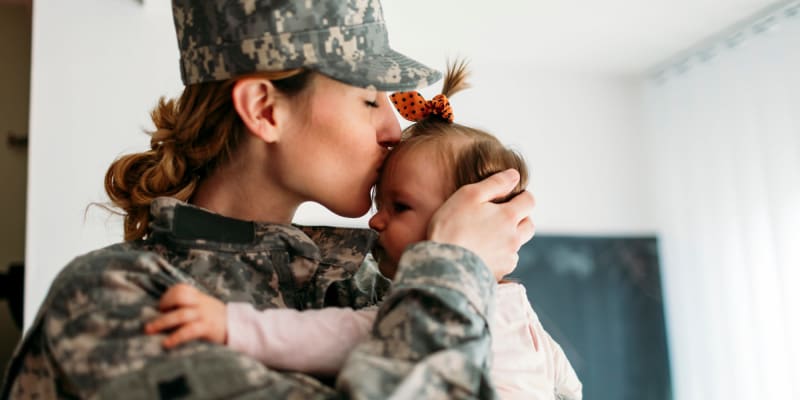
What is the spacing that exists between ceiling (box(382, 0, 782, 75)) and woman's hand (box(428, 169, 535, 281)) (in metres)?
1.94

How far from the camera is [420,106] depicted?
134cm

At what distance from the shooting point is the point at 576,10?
9.55ft

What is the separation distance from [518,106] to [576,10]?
72 centimetres

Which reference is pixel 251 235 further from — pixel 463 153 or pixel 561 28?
pixel 561 28

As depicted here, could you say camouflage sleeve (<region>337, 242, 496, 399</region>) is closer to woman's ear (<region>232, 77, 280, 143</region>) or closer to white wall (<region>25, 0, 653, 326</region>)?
woman's ear (<region>232, 77, 280, 143</region>)

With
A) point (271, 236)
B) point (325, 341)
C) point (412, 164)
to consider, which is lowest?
point (325, 341)

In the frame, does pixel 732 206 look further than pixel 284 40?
Yes

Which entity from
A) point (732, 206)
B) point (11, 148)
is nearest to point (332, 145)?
point (11, 148)

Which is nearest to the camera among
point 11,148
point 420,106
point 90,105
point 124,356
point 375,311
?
point 124,356

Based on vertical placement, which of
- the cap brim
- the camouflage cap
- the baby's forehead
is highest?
the camouflage cap

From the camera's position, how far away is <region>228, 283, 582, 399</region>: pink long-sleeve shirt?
32.2 inches

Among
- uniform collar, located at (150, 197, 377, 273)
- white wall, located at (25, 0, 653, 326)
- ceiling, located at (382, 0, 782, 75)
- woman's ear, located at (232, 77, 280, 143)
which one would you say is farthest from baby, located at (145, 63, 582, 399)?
ceiling, located at (382, 0, 782, 75)

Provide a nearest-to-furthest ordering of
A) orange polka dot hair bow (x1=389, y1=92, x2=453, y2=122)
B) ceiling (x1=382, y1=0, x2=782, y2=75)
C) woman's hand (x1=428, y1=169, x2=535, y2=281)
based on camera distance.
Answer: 1. woman's hand (x1=428, y1=169, x2=535, y2=281)
2. orange polka dot hair bow (x1=389, y1=92, x2=453, y2=122)
3. ceiling (x1=382, y1=0, x2=782, y2=75)

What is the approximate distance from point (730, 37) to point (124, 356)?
326cm
